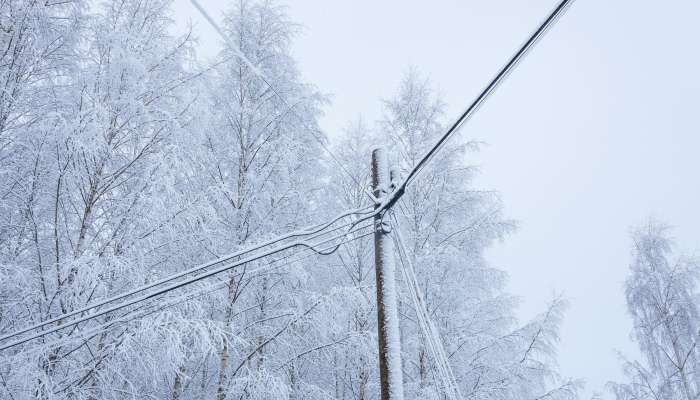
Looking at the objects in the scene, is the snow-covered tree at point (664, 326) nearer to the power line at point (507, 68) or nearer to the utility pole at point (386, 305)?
the utility pole at point (386, 305)

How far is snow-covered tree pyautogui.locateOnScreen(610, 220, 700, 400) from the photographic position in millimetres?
10742

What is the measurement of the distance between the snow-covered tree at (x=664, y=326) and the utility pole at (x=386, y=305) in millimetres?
9807

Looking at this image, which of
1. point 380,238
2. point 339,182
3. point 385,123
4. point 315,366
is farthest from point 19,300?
point 385,123

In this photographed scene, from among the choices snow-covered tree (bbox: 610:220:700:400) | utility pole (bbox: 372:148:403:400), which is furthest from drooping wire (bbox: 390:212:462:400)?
snow-covered tree (bbox: 610:220:700:400)

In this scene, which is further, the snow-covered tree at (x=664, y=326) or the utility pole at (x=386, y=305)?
the snow-covered tree at (x=664, y=326)

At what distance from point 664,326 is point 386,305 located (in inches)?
436

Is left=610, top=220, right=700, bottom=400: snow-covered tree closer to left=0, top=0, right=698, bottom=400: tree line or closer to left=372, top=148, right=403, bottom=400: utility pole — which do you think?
left=0, top=0, right=698, bottom=400: tree line

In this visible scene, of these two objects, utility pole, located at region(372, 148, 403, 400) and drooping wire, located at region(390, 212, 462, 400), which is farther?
drooping wire, located at region(390, 212, 462, 400)

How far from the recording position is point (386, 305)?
392cm

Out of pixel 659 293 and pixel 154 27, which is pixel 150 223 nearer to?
pixel 154 27

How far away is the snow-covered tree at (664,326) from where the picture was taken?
10.7 m

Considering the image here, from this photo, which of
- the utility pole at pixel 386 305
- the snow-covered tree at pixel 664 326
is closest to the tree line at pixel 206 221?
the utility pole at pixel 386 305

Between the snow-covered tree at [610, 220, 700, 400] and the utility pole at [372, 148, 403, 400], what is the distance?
386 inches

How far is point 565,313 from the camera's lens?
7.43 metres
